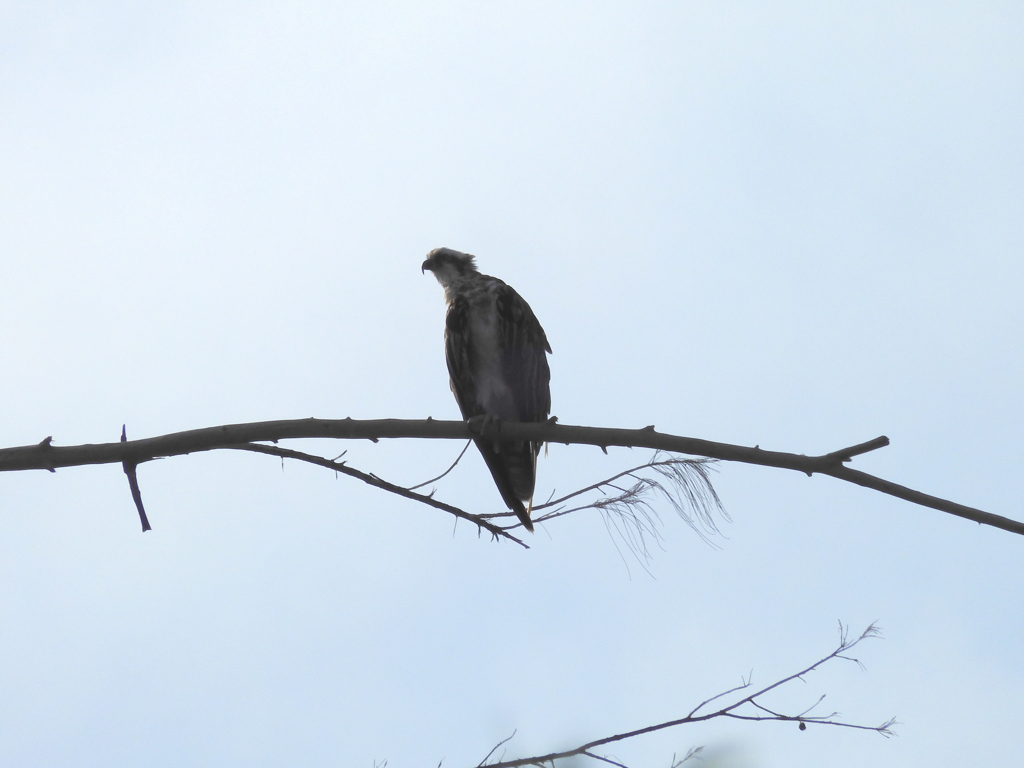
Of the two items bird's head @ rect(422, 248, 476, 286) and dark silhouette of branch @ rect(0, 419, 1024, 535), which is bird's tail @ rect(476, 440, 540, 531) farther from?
dark silhouette of branch @ rect(0, 419, 1024, 535)

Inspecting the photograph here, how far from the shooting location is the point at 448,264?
539 centimetres

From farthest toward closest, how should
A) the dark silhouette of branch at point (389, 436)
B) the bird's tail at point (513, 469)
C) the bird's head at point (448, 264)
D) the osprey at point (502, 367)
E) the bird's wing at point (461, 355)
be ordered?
the bird's head at point (448, 264) < the bird's wing at point (461, 355) < the osprey at point (502, 367) < the bird's tail at point (513, 469) < the dark silhouette of branch at point (389, 436)

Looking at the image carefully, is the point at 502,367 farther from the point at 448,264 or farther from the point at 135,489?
the point at 135,489

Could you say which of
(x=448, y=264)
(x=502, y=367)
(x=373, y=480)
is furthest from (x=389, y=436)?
(x=448, y=264)

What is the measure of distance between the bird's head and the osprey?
1.36ft

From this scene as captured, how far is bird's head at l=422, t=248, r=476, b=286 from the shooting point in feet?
17.6

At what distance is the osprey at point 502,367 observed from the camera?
4.74m

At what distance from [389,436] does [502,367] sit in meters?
1.75

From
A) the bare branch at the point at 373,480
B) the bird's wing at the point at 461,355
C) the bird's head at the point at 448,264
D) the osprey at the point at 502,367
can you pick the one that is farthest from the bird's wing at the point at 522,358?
the bare branch at the point at 373,480

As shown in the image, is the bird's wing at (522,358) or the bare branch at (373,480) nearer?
the bare branch at (373,480)

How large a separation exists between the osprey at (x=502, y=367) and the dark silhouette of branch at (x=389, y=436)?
62.5 inches

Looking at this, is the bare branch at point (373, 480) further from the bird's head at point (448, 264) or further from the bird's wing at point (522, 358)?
the bird's head at point (448, 264)

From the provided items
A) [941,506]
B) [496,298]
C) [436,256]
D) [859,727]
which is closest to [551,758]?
[859,727]

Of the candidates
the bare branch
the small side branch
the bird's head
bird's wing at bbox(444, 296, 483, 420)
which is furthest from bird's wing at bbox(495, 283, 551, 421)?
the small side branch
